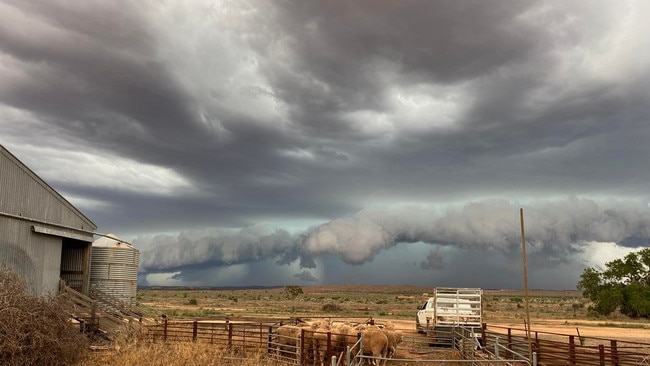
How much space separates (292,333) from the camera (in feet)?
67.1

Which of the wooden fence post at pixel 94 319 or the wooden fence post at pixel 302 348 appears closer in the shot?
the wooden fence post at pixel 302 348

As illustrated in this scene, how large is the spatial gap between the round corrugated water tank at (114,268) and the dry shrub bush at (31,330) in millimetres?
16012

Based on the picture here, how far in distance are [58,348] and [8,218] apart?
984cm

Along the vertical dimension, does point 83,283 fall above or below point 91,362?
above

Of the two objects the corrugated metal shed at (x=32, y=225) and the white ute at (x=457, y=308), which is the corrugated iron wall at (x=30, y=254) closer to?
the corrugated metal shed at (x=32, y=225)

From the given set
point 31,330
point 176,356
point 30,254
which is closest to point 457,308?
point 176,356

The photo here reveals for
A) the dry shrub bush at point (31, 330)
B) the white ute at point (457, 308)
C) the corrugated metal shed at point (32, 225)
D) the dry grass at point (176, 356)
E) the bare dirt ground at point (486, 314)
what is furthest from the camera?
the bare dirt ground at point (486, 314)

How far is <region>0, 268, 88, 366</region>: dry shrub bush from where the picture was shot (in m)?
15.5

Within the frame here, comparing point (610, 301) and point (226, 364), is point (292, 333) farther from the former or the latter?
point (610, 301)

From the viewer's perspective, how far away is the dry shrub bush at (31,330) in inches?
611

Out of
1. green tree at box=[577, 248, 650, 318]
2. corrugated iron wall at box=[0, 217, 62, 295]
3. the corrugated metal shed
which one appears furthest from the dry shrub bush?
green tree at box=[577, 248, 650, 318]

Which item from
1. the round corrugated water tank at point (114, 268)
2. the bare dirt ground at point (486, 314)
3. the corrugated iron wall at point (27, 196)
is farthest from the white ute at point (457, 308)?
the corrugated iron wall at point (27, 196)

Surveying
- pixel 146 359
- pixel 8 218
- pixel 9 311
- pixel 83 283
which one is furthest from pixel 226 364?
pixel 83 283

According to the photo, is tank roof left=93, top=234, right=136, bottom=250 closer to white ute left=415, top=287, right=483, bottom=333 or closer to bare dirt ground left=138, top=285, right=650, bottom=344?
bare dirt ground left=138, top=285, right=650, bottom=344
